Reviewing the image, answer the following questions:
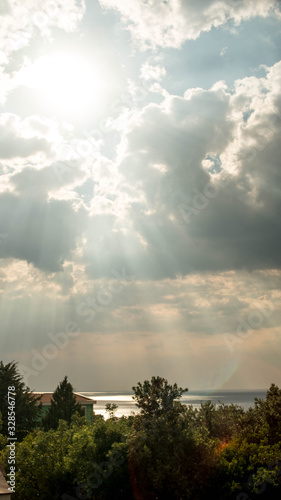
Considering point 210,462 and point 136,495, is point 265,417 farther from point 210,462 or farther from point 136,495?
point 136,495

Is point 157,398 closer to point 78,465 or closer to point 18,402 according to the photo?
point 78,465

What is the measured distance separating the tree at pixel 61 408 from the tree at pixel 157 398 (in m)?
21.5

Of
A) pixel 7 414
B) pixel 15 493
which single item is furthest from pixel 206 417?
pixel 15 493

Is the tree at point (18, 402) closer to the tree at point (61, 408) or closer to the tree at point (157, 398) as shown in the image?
the tree at point (61, 408)

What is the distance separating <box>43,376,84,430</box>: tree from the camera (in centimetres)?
4044

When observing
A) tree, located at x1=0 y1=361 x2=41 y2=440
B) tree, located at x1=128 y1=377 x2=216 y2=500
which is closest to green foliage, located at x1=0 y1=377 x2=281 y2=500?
tree, located at x1=128 y1=377 x2=216 y2=500

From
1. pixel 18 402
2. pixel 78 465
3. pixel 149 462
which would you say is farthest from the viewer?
pixel 18 402

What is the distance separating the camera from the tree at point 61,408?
40438mm

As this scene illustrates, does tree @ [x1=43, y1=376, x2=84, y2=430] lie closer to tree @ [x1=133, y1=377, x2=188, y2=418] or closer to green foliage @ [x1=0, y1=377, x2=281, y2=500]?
green foliage @ [x1=0, y1=377, x2=281, y2=500]

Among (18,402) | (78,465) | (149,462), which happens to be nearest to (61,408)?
(18,402)

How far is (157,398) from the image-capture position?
68.2ft

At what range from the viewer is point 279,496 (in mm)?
17656

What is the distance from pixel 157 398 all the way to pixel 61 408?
934 inches

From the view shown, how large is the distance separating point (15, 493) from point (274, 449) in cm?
1312
